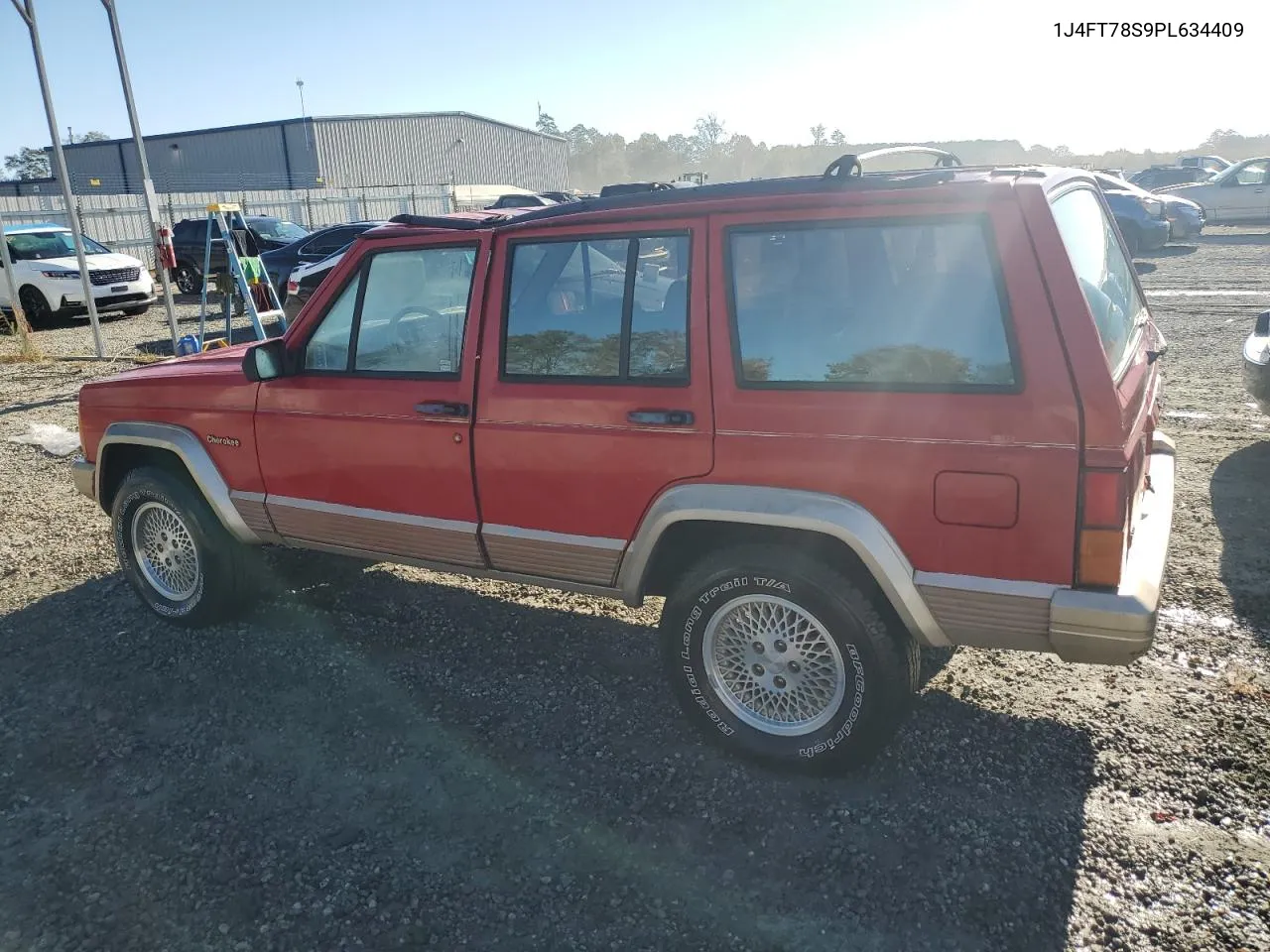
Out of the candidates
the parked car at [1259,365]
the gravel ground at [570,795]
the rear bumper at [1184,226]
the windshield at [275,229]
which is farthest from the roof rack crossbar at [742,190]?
the rear bumper at [1184,226]

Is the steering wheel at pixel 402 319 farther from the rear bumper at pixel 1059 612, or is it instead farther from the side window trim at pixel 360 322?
the rear bumper at pixel 1059 612

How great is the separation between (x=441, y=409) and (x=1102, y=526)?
2396 millimetres

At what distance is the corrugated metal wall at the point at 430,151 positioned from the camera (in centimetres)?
4366

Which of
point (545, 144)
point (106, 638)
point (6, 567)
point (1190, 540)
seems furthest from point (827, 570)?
point (545, 144)

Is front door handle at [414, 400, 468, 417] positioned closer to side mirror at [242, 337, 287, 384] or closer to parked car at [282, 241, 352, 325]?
side mirror at [242, 337, 287, 384]

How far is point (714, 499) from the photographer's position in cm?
308

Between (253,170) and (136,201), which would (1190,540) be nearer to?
(136,201)

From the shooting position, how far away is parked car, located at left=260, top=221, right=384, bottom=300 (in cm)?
1614

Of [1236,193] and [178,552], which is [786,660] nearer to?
[178,552]

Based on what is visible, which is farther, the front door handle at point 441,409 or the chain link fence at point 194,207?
the chain link fence at point 194,207

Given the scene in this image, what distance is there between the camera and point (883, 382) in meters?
2.88

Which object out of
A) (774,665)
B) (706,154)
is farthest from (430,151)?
(706,154)

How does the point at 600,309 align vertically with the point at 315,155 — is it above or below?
below

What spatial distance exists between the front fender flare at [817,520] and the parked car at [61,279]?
1565 centimetres
